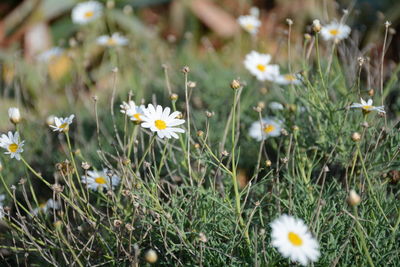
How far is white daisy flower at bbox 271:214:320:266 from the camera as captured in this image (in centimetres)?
71

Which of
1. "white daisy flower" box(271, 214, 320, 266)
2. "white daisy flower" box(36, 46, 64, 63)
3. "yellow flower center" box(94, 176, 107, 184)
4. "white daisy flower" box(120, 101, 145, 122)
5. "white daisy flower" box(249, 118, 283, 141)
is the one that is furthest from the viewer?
"white daisy flower" box(36, 46, 64, 63)

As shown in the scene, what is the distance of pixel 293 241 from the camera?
2.42 ft

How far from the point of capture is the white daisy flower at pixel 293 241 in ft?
2.35

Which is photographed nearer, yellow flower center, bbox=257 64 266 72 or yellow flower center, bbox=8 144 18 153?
yellow flower center, bbox=8 144 18 153

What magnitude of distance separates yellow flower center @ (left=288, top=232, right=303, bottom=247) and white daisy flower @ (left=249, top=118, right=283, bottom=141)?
470mm

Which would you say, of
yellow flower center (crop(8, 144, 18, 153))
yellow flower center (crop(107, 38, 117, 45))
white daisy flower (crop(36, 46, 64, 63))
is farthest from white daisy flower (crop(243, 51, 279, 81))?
white daisy flower (crop(36, 46, 64, 63))

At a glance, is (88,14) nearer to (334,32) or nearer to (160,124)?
(334,32)

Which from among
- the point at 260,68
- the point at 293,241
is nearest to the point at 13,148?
the point at 293,241

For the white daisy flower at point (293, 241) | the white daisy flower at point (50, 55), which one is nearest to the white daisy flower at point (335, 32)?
the white daisy flower at point (293, 241)

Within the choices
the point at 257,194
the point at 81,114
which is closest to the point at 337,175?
the point at 257,194

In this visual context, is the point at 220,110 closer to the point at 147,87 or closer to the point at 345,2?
the point at 147,87

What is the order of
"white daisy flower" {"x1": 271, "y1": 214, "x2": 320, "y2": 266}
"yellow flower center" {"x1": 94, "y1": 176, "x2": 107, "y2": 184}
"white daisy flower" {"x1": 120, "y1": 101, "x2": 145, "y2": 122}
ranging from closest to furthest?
"white daisy flower" {"x1": 271, "y1": 214, "x2": 320, "y2": 266}
"white daisy flower" {"x1": 120, "y1": 101, "x2": 145, "y2": 122}
"yellow flower center" {"x1": 94, "y1": 176, "x2": 107, "y2": 184}

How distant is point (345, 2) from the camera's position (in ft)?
8.75

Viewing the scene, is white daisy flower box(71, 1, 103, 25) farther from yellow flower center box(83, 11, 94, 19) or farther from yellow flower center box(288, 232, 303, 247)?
yellow flower center box(288, 232, 303, 247)
